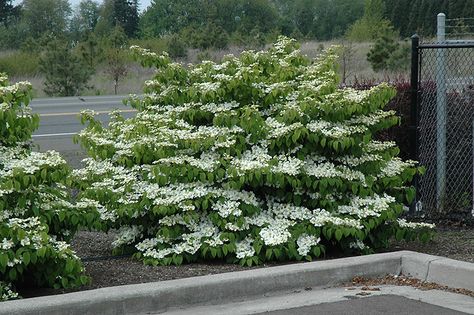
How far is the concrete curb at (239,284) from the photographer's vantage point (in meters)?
5.98

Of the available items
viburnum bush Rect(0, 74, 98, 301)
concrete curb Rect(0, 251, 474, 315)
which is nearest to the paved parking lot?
concrete curb Rect(0, 251, 474, 315)

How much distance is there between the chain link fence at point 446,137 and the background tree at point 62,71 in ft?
69.4

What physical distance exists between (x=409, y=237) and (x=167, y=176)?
7.74ft

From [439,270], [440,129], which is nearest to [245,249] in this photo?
[439,270]

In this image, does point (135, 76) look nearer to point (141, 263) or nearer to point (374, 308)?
point (141, 263)

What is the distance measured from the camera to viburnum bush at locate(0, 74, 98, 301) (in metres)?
6.18

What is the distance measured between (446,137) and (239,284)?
13.7ft

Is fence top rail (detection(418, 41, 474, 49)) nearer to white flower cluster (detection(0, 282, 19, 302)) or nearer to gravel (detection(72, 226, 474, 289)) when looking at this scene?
gravel (detection(72, 226, 474, 289))

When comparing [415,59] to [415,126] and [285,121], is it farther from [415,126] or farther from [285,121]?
[285,121]

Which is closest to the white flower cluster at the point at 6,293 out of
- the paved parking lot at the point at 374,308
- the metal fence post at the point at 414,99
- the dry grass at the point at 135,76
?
the paved parking lot at the point at 374,308

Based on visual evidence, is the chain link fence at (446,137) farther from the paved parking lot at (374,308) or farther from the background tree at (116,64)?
the background tree at (116,64)

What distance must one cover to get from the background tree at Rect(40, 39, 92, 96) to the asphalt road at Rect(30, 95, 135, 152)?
5.90ft

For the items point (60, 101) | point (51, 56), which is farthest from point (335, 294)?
point (51, 56)

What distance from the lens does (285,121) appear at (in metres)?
7.92
